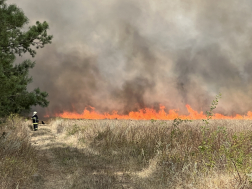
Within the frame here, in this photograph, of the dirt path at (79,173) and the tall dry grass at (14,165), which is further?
the dirt path at (79,173)

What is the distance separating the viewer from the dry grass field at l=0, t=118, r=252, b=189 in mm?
4891

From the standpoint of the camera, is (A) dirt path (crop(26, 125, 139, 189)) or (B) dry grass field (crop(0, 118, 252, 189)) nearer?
(B) dry grass field (crop(0, 118, 252, 189))

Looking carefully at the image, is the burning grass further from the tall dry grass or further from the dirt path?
the tall dry grass

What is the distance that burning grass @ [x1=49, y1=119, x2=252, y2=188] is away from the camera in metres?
4.81

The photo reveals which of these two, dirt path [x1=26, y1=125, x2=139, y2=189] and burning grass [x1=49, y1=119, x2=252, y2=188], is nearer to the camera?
burning grass [x1=49, y1=119, x2=252, y2=188]

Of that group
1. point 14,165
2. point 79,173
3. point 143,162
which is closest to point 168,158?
point 143,162

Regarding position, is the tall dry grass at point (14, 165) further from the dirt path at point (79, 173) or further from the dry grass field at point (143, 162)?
the dirt path at point (79, 173)

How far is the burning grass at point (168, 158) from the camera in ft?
15.8

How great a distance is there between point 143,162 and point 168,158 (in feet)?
3.35

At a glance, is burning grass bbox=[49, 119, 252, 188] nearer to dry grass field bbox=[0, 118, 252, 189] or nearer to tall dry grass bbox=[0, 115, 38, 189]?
dry grass field bbox=[0, 118, 252, 189]

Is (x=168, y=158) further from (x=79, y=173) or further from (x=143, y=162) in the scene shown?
(x=79, y=173)

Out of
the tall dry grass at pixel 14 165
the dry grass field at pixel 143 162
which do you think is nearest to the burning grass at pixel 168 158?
the dry grass field at pixel 143 162

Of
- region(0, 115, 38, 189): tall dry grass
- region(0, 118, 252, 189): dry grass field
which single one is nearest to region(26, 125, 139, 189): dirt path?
region(0, 118, 252, 189): dry grass field

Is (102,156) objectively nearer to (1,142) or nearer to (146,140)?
(146,140)
